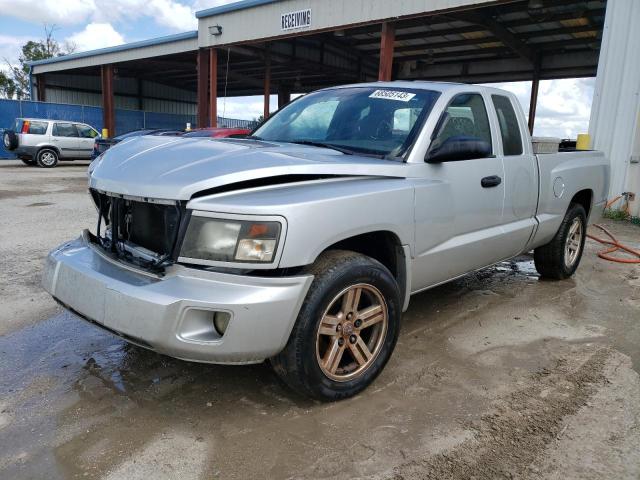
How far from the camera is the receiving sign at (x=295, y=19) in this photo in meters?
14.8

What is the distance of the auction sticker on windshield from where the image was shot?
3.67m

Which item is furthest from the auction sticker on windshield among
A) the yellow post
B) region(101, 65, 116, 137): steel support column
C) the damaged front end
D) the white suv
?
region(101, 65, 116, 137): steel support column

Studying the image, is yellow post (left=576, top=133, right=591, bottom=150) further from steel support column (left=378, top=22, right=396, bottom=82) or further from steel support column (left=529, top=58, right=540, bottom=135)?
steel support column (left=529, top=58, right=540, bottom=135)

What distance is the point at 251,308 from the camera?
236cm

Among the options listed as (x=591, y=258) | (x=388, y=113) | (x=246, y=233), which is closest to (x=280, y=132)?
(x=388, y=113)

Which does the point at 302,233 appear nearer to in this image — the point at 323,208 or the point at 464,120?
the point at 323,208

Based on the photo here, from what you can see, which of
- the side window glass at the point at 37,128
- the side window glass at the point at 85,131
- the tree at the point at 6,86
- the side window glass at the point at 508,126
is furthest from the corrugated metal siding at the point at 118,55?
the tree at the point at 6,86

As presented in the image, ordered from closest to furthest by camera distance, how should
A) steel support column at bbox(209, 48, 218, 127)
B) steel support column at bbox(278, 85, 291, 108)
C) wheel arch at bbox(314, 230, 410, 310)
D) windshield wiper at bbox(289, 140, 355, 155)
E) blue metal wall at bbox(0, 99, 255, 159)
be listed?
wheel arch at bbox(314, 230, 410, 310) → windshield wiper at bbox(289, 140, 355, 155) → steel support column at bbox(209, 48, 218, 127) → blue metal wall at bbox(0, 99, 255, 159) → steel support column at bbox(278, 85, 291, 108)

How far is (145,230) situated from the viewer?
9.16 feet

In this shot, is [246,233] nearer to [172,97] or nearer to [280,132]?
[280,132]

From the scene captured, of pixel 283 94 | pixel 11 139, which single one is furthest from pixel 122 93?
pixel 11 139

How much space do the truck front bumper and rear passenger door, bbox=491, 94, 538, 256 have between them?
2230 millimetres

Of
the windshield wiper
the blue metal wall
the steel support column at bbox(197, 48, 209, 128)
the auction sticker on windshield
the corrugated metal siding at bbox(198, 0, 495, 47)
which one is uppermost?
the corrugated metal siding at bbox(198, 0, 495, 47)

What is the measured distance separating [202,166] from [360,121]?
142 centimetres
